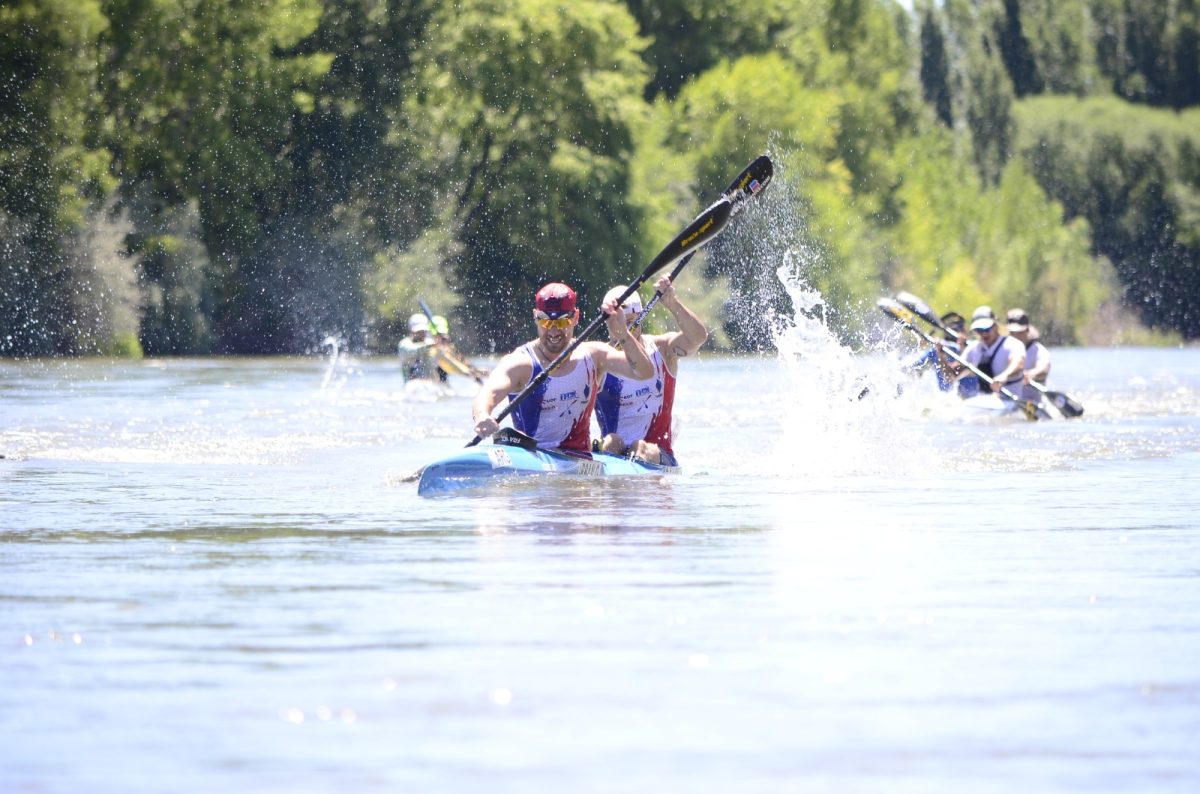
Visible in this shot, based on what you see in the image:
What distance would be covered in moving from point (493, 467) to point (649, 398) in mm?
1684

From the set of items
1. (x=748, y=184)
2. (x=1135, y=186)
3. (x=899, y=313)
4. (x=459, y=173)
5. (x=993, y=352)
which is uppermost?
(x=1135, y=186)

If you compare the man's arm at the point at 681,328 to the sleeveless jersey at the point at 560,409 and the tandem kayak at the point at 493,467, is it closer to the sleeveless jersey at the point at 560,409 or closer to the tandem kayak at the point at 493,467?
the sleeveless jersey at the point at 560,409

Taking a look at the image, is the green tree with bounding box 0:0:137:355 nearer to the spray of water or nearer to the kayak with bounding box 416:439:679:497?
the spray of water

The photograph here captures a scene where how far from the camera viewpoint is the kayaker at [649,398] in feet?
46.9

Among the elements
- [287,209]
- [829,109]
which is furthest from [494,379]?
[829,109]

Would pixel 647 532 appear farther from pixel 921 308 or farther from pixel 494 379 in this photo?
pixel 921 308

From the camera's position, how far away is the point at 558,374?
1343 centimetres

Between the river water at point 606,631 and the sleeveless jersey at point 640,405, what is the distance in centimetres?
53

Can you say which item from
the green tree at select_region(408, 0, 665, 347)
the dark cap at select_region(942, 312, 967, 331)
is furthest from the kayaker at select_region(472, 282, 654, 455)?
the green tree at select_region(408, 0, 665, 347)

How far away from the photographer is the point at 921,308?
83.7 ft

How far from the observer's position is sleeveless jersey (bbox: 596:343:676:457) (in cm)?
1427

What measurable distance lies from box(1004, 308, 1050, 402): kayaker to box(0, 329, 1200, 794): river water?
8.60m

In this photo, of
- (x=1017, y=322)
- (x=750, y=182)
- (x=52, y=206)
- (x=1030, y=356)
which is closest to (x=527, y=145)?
(x=52, y=206)

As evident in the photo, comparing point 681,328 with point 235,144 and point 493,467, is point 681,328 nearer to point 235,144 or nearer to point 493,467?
point 493,467
